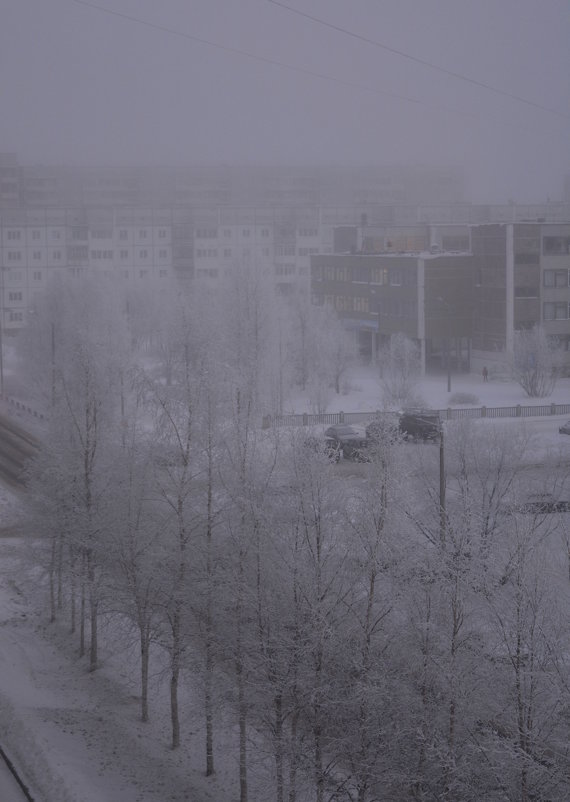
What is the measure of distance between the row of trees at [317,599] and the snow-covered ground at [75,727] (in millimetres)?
221

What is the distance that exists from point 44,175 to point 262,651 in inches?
2696

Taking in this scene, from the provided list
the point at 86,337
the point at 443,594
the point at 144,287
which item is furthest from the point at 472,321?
the point at 443,594

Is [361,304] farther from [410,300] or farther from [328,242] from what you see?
[328,242]

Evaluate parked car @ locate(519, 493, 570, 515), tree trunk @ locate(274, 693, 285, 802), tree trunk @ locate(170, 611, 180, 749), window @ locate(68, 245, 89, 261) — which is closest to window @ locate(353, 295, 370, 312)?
window @ locate(68, 245, 89, 261)

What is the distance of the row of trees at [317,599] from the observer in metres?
6.12

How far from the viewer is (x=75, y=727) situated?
908 centimetres

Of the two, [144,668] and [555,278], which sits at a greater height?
[555,278]

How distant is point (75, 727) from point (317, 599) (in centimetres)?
333

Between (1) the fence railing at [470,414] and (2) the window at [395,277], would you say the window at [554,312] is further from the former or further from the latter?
(1) the fence railing at [470,414]

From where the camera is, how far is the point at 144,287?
3778 cm

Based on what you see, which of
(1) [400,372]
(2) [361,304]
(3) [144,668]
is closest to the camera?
(3) [144,668]

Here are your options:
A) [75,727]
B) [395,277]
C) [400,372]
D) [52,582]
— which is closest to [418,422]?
[400,372]

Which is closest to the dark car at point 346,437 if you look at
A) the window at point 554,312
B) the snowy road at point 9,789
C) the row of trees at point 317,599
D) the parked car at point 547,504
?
the parked car at point 547,504

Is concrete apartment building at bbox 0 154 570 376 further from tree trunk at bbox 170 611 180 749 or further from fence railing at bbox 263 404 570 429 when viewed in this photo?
tree trunk at bbox 170 611 180 749
